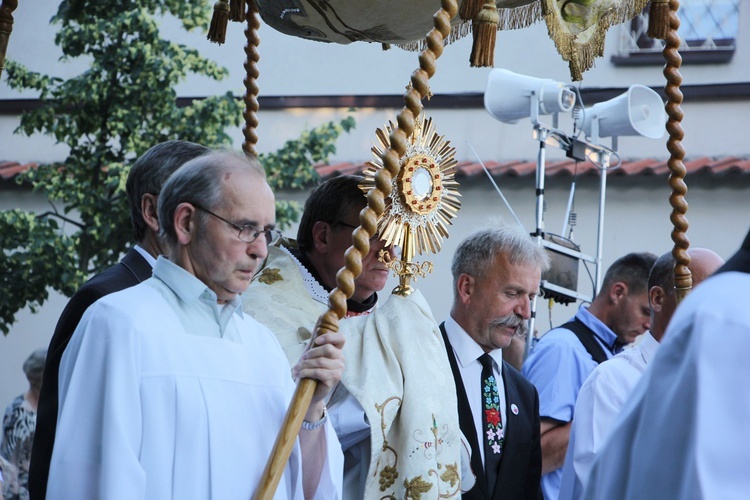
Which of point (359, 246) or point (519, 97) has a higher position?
point (519, 97)

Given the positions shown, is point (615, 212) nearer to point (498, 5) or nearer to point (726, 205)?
point (726, 205)

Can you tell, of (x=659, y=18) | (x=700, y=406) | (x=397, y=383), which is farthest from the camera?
(x=659, y=18)

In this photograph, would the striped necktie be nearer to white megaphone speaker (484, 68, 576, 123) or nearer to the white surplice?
the white surplice

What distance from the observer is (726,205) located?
12.1m

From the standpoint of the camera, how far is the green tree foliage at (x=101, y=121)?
9.22m

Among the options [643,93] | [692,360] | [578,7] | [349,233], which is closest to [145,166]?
[349,233]

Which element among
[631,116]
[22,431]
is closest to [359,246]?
[22,431]

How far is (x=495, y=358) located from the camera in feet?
15.0

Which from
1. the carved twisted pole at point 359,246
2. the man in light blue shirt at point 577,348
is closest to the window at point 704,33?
the man in light blue shirt at point 577,348

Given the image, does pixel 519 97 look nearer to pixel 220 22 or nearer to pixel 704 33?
pixel 220 22

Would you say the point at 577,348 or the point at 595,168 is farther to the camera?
the point at 595,168

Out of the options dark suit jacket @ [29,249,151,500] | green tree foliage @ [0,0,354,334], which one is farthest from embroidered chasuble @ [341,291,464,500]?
green tree foliage @ [0,0,354,334]

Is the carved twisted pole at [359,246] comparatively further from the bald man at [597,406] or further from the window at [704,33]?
the window at [704,33]

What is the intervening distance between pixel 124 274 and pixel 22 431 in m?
3.70
